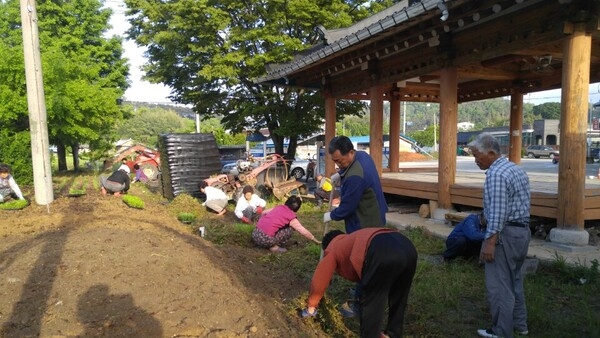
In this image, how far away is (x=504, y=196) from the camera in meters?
3.13

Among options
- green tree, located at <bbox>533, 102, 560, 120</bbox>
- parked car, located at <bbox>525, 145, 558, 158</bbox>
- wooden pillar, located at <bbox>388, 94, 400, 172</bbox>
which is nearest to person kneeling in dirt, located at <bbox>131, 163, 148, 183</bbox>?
wooden pillar, located at <bbox>388, 94, 400, 172</bbox>

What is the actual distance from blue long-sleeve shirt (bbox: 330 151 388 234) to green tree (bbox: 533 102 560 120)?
342ft

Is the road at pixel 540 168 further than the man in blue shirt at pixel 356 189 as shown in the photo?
Yes

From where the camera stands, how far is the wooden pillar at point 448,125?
7.32 metres

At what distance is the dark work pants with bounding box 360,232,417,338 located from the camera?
102 inches

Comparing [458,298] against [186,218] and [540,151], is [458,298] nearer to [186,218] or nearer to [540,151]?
[186,218]

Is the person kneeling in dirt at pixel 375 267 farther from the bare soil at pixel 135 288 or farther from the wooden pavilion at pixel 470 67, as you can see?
the wooden pavilion at pixel 470 67

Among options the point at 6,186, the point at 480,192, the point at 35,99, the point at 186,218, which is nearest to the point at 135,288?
the point at 186,218

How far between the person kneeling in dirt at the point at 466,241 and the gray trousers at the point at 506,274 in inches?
79.0

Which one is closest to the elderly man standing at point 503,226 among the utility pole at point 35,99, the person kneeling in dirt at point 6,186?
the utility pole at point 35,99

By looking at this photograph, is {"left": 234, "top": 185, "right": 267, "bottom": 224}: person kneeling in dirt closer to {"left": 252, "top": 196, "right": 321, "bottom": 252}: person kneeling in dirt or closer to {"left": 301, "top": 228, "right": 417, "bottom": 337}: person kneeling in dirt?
{"left": 252, "top": 196, "right": 321, "bottom": 252}: person kneeling in dirt

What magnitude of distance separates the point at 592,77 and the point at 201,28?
11.7 m

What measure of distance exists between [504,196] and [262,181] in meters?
9.45

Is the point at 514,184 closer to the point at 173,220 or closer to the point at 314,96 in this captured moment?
the point at 173,220
